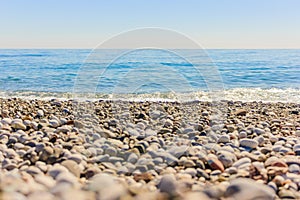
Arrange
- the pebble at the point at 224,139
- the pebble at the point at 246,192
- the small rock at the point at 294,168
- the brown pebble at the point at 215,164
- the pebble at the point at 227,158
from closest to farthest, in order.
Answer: the pebble at the point at 246,192 → the small rock at the point at 294,168 → the brown pebble at the point at 215,164 → the pebble at the point at 227,158 → the pebble at the point at 224,139

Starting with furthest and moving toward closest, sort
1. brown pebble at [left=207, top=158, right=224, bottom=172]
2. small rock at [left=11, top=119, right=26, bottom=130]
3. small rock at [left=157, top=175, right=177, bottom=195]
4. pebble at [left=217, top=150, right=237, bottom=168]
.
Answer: small rock at [left=11, top=119, right=26, bottom=130] → pebble at [left=217, top=150, right=237, bottom=168] → brown pebble at [left=207, top=158, right=224, bottom=172] → small rock at [left=157, top=175, right=177, bottom=195]

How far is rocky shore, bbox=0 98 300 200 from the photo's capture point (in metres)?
1.95

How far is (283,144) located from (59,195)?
260 cm

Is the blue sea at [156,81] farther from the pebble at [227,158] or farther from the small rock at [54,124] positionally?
the pebble at [227,158]

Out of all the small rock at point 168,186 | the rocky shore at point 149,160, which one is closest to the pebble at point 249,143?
the rocky shore at point 149,160

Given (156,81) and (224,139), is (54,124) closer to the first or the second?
(224,139)

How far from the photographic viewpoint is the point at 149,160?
2996 mm

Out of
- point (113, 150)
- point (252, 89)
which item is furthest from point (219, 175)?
point (252, 89)

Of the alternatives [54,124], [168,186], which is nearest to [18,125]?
[54,124]

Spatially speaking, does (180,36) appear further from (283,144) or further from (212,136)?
(283,144)

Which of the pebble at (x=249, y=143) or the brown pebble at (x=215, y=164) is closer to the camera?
the brown pebble at (x=215, y=164)

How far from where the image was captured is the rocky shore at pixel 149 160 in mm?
1954

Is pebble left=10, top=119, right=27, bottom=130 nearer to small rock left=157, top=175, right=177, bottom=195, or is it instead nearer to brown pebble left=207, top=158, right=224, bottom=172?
brown pebble left=207, top=158, right=224, bottom=172

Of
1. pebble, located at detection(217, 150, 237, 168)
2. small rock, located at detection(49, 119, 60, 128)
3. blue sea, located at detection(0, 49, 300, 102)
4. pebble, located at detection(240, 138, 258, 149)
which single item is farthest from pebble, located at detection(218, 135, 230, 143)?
blue sea, located at detection(0, 49, 300, 102)
